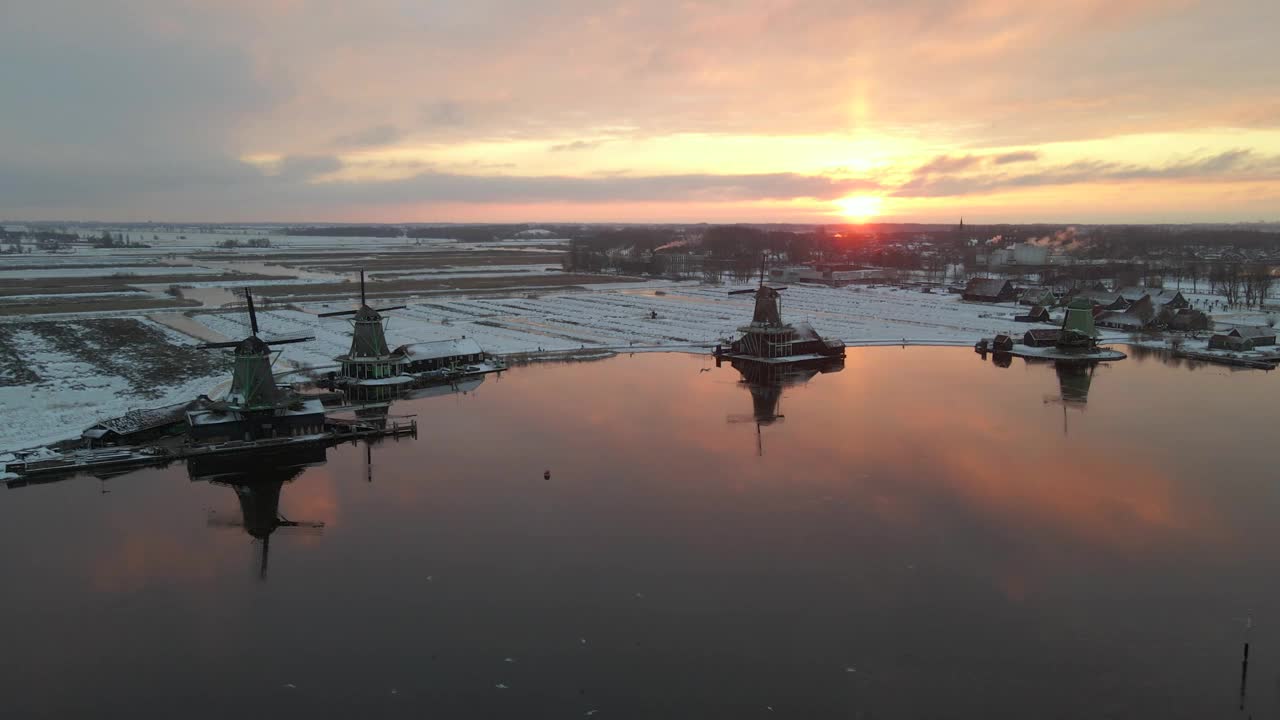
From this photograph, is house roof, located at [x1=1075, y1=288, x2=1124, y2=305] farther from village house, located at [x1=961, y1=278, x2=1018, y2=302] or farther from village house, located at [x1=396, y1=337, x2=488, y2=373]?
village house, located at [x1=396, y1=337, x2=488, y2=373]

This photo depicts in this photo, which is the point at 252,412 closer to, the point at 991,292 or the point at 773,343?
the point at 773,343

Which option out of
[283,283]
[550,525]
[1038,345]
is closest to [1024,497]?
[550,525]

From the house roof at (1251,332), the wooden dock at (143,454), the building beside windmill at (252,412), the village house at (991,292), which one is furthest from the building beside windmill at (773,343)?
the village house at (991,292)

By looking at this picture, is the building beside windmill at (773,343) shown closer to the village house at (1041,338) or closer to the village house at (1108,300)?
the village house at (1041,338)

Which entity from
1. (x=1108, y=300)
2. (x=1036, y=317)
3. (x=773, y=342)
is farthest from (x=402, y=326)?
(x=1108, y=300)

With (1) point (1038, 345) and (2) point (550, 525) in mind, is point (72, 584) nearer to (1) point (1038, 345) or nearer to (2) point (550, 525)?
(2) point (550, 525)

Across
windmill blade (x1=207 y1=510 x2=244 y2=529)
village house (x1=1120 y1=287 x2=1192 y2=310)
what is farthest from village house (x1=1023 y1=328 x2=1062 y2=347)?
windmill blade (x1=207 y1=510 x2=244 y2=529)
